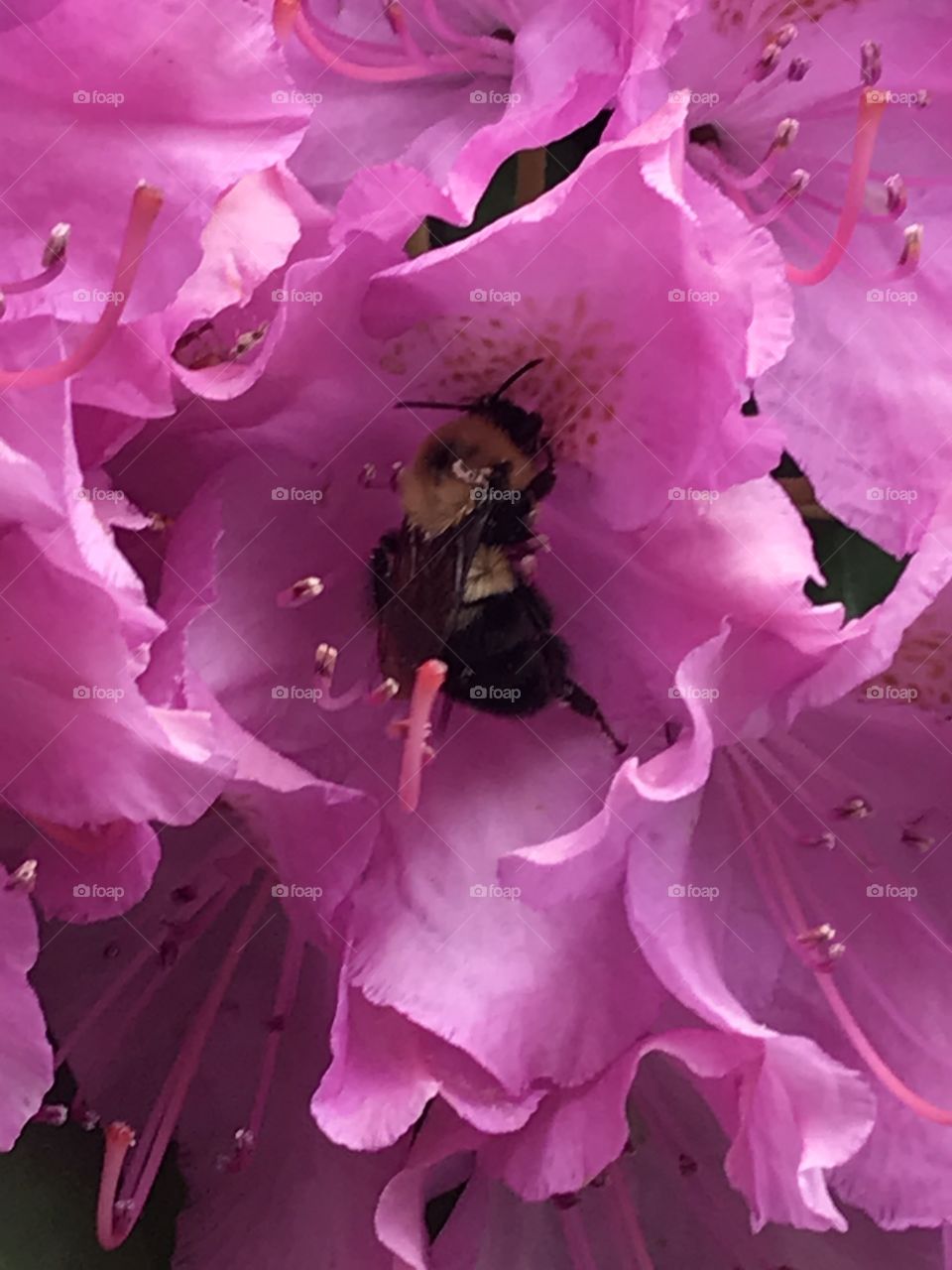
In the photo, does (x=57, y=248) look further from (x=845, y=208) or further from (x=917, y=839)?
(x=917, y=839)

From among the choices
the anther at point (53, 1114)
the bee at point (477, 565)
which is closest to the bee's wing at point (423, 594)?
the bee at point (477, 565)

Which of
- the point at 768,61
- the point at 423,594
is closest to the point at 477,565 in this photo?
the point at 423,594

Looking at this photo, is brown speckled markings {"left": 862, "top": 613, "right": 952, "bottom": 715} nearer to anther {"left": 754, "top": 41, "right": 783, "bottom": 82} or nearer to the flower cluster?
the flower cluster

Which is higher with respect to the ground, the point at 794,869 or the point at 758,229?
the point at 758,229

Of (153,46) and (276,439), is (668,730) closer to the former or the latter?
(276,439)

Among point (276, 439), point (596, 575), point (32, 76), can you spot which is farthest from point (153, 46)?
point (596, 575)
